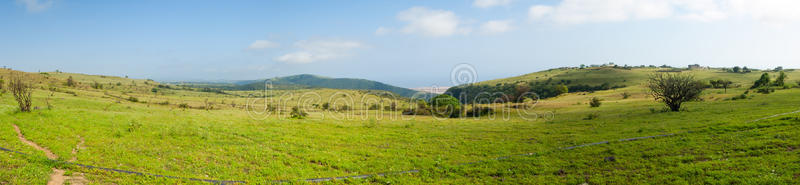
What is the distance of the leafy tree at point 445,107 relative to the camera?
5464cm

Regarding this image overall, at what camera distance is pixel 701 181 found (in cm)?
985

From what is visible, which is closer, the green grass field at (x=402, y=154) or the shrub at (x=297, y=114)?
the green grass field at (x=402, y=154)

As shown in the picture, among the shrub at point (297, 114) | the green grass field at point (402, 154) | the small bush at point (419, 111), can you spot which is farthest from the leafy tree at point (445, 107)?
the green grass field at point (402, 154)

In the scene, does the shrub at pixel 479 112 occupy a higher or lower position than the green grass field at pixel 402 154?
lower

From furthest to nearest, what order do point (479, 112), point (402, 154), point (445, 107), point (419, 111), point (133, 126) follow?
point (445, 107) < point (419, 111) < point (479, 112) < point (133, 126) < point (402, 154)

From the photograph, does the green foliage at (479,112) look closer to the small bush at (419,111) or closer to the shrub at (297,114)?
the small bush at (419,111)

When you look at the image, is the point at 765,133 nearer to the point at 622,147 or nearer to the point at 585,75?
the point at 622,147

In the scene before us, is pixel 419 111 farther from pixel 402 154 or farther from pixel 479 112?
pixel 402 154

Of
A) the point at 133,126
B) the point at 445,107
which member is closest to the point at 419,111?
the point at 445,107

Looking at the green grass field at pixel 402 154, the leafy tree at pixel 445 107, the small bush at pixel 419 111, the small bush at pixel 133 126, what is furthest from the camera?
the small bush at pixel 419 111

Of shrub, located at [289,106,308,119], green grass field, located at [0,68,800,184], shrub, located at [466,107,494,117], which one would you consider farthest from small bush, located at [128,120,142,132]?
shrub, located at [466,107,494,117]

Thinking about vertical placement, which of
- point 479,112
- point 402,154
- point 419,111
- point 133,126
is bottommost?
point 419,111

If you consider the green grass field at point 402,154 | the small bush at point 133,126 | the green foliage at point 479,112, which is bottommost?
the green foliage at point 479,112

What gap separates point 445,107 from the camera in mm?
58688
